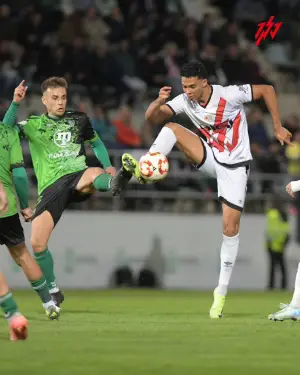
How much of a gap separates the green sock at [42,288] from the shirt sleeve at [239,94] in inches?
98.4

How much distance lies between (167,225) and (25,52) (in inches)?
158

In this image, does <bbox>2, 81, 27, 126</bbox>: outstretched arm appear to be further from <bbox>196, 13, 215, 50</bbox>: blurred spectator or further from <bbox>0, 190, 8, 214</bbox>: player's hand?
<bbox>196, 13, 215, 50</bbox>: blurred spectator

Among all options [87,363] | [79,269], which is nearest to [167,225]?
[79,269]

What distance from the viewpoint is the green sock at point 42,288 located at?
1091 centimetres

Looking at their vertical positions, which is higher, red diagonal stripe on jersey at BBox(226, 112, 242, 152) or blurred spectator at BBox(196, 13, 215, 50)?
blurred spectator at BBox(196, 13, 215, 50)

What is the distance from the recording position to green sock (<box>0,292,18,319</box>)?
8734mm

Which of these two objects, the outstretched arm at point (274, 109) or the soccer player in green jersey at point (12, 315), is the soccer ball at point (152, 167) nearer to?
the outstretched arm at point (274, 109)

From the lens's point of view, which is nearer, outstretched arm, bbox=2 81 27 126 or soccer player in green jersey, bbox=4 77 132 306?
outstretched arm, bbox=2 81 27 126

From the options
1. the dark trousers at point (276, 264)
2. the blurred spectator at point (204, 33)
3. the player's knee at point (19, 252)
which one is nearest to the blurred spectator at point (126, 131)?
the blurred spectator at point (204, 33)

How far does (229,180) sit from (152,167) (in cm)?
97

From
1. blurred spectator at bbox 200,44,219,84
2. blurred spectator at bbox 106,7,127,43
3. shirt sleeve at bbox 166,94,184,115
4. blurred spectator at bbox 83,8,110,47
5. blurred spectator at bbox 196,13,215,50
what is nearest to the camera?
shirt sleeve at bbox 166,94,184,115

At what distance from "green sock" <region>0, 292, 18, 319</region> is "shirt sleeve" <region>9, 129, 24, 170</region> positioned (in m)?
2.09

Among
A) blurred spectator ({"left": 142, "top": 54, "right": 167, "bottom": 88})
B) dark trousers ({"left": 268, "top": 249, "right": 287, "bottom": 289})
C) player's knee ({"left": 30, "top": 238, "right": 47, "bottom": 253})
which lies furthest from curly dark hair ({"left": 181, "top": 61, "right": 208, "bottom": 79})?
blurred spectator ({"left": 142, "top": 54, "right": 167, "bottom": 88})

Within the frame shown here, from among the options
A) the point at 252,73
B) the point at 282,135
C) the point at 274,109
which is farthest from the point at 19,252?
the point at 252,73
